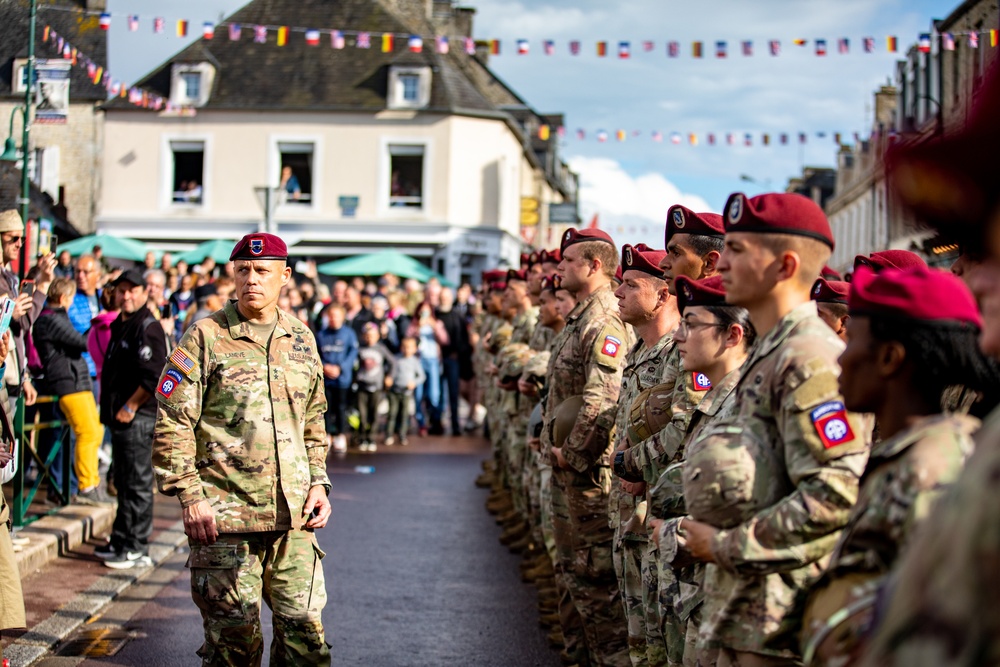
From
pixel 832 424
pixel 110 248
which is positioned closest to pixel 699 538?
pixel 832 424

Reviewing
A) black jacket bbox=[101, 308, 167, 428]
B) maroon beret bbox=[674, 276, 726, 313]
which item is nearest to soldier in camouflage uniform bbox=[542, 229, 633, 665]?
maroon beret bbox=[674, 276, 726, 313]

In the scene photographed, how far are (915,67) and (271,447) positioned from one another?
38.9 meters

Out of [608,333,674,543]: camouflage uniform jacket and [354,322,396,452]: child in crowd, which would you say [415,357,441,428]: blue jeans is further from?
[608,333,674,543]: camouflage uniform jacket

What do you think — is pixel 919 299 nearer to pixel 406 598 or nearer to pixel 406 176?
pixel 406 598

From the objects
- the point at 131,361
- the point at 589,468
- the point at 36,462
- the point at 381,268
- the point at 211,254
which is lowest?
the point at 36,462

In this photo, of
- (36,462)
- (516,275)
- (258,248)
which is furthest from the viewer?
(516,275)

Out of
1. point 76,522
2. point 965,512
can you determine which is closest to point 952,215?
point 965,512

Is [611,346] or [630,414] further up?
[611,346]

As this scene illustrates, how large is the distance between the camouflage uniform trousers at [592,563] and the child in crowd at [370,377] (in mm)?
11269

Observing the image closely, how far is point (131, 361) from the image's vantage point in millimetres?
8758

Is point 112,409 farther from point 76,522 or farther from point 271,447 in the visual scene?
point 271,447

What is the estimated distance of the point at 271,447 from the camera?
5480 mm

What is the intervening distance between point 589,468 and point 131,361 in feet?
13.1

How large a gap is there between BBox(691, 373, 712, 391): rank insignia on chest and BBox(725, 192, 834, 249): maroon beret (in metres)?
1.26
